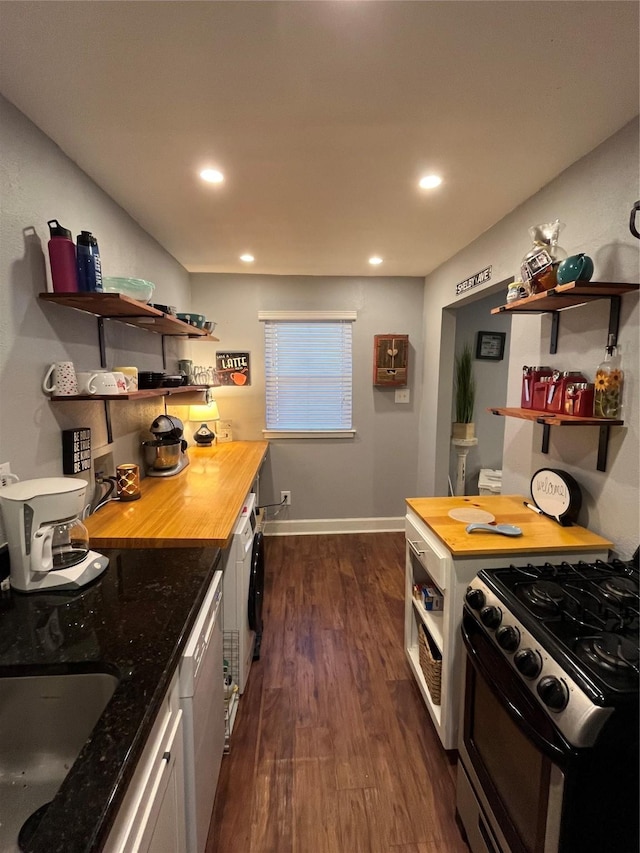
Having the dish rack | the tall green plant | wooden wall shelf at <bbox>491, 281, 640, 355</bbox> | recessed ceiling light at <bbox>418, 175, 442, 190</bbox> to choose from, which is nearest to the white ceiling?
recessed ceiling light at <bbox>418, 175, 442, 190</bbox>

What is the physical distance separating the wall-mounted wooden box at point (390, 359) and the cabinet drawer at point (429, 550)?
185cm

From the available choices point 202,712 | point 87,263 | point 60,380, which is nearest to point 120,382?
point 60,380

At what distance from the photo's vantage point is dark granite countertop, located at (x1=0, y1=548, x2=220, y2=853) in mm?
556

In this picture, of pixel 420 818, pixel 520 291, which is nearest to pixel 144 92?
pixel 520 291

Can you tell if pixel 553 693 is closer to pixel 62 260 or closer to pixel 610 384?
pixel 610 384

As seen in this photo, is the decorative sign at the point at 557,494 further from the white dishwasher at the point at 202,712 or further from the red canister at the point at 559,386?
the white dishwasher at the point at 202,712

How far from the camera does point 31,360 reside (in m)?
1.32

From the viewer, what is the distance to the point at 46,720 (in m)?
0.86

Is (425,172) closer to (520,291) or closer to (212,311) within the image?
(520,291)

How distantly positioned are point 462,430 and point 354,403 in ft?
3.38

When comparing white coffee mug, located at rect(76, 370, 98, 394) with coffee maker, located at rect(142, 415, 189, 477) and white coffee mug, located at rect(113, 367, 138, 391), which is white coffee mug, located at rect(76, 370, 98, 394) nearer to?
white coffee mug, located at rect(113, 367, 138, 391)

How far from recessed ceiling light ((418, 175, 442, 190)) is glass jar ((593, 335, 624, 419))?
3.32 feet

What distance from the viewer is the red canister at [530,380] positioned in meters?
1.68

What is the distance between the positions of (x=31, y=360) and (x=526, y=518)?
209 cm
